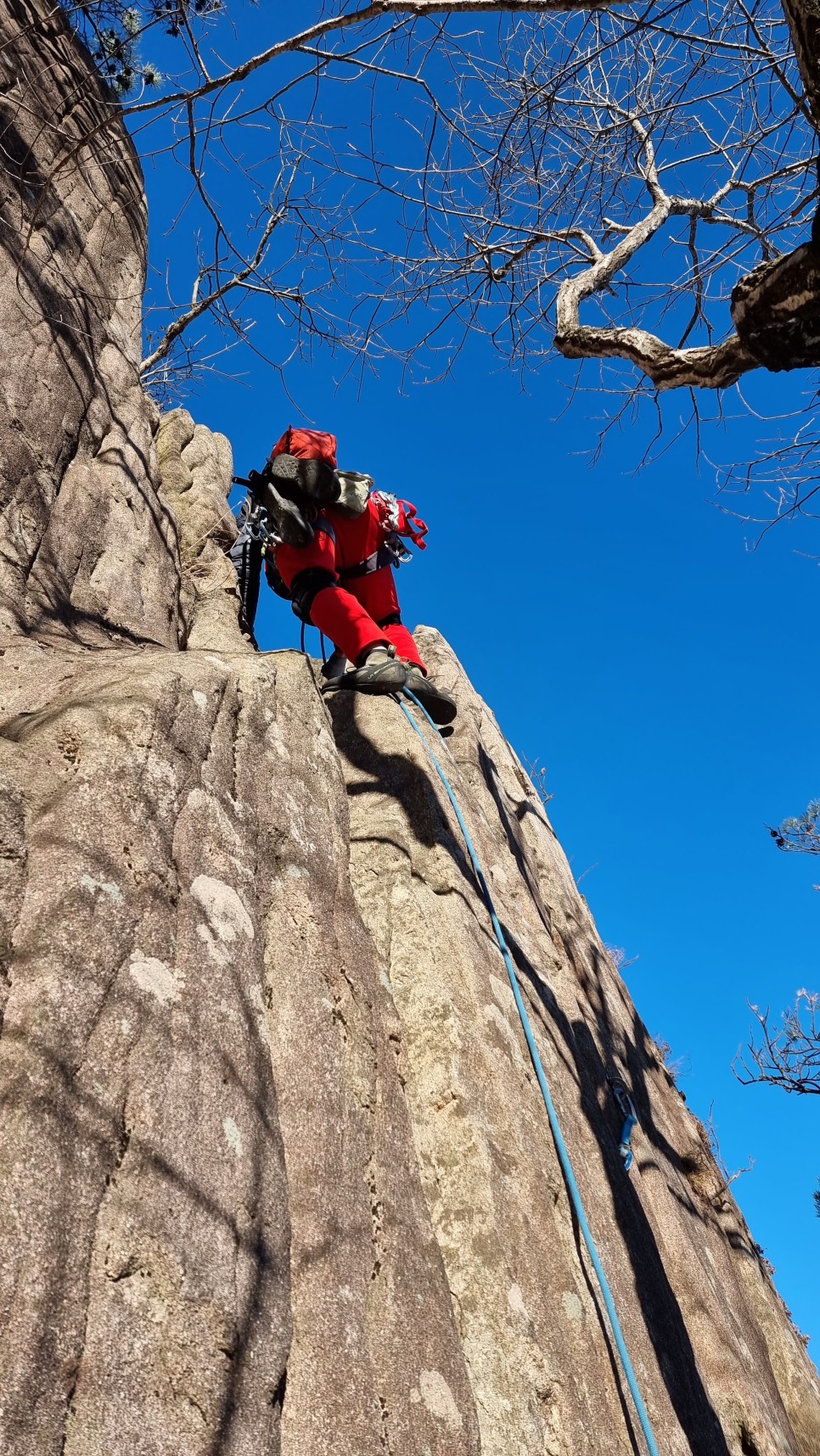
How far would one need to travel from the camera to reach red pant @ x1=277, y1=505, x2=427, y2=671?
6055 mm

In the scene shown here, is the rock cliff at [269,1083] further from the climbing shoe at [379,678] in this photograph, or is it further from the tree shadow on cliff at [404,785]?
the climbing shoe at [379,678]

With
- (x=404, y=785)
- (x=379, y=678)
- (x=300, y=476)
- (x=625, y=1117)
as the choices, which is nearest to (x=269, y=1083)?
(x=404, y=785)

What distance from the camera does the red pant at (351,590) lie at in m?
6.05

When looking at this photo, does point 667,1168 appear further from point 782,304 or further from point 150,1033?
point 782,304

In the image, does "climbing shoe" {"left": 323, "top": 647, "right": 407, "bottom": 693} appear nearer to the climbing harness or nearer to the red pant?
the red pant

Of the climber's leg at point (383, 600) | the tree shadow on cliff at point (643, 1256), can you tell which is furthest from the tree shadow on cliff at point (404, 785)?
the climber's leg at point (383, 600)

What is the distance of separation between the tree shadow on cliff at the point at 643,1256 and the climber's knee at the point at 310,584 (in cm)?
225

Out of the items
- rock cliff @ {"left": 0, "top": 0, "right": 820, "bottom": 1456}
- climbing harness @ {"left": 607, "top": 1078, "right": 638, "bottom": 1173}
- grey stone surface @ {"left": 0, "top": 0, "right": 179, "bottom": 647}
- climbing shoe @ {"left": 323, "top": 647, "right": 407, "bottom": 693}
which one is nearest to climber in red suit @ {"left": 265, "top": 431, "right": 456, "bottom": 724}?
climbing shoe @ {"left": 323, "top": 647, "right": 407, "bottom": 693}

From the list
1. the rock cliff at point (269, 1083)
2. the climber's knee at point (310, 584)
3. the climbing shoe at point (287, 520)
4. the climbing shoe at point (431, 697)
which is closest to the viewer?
the rock cliff at point (269, 1083)

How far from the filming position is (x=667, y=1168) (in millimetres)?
6129

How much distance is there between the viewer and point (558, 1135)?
13.8ft

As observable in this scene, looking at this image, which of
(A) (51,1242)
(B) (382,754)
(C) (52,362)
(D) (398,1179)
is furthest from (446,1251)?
(C) (52,362)

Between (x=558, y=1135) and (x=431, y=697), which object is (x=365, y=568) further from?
(x=558, y=1135)

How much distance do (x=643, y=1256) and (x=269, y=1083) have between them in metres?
2.67
